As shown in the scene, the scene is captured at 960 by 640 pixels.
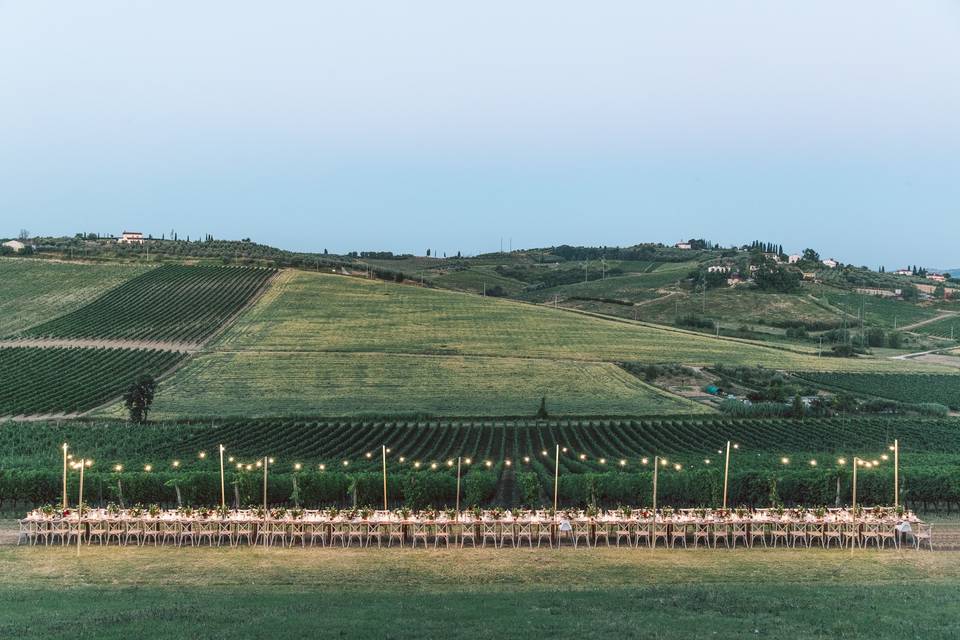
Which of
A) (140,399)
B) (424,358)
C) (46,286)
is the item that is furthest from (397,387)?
(46,286)

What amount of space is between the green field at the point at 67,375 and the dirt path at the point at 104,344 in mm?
2341

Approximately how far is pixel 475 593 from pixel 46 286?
117658 mm

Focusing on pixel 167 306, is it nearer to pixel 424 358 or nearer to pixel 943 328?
pixel 424 358

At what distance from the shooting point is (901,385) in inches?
3610

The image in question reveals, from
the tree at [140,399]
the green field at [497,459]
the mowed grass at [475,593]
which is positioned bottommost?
the mowed grass at [475,593]

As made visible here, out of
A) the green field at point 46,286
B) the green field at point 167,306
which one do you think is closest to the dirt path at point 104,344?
the green field at point 167,306

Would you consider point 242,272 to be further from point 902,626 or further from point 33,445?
point 902,626

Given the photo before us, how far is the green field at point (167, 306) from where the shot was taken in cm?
10272

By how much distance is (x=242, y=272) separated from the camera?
446 feet

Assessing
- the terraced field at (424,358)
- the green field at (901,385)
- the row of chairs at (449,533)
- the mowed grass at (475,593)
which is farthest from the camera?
the green field at (901,385)

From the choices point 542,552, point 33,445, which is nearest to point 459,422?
point 33,445

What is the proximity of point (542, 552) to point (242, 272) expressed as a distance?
109m

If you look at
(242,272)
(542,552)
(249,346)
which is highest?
(242,272)

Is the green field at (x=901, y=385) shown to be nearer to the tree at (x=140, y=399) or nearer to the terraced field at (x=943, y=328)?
the terraced field at (x=943, y=328)
